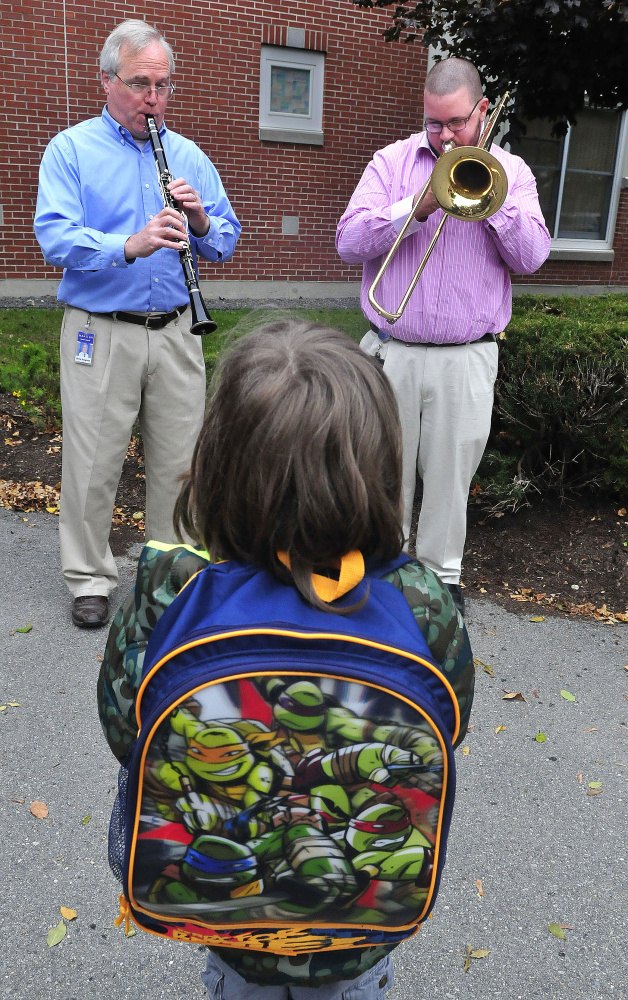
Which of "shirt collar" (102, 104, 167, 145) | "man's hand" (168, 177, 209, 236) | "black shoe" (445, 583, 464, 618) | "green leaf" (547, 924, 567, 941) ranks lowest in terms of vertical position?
"green leaf" (547, 924, 567, 941)

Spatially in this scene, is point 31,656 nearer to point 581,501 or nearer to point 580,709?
point 580,709

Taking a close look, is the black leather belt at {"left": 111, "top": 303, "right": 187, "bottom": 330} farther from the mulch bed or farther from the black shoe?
the black shoe

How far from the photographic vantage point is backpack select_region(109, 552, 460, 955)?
1040mm

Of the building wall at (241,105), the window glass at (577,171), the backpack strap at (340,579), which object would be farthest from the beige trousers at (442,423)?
the window glass at (577,171)

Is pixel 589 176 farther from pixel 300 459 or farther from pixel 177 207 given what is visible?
pixel 300 459

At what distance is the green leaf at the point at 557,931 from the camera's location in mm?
2068

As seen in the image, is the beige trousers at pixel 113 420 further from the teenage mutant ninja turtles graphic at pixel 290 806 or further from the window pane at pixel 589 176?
the window pane at pixel 589 176

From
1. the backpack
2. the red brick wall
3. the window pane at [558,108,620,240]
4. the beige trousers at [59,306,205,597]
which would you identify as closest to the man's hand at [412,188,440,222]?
the beige trousers at [59,306,205,597]

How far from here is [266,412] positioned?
1.09m

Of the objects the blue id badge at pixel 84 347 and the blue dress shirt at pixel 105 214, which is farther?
the blue id badge at pixel 84 347

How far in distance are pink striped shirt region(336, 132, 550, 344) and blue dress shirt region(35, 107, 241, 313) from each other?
69 centimetres

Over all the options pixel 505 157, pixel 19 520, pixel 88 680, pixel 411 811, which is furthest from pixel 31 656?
pixel 505 157

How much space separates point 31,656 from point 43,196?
171 centimetres

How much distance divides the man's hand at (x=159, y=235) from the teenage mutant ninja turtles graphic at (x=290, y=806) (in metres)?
2.25
